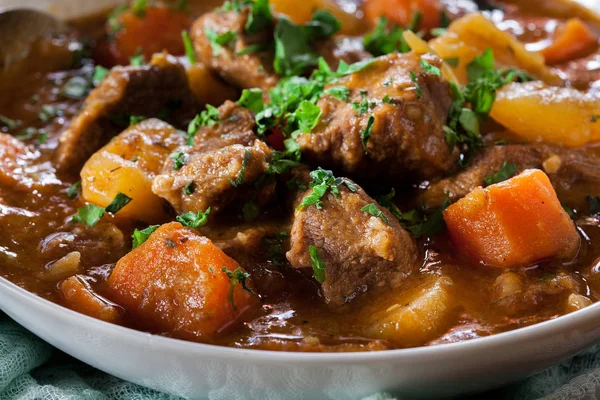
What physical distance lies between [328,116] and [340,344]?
1.13 meters

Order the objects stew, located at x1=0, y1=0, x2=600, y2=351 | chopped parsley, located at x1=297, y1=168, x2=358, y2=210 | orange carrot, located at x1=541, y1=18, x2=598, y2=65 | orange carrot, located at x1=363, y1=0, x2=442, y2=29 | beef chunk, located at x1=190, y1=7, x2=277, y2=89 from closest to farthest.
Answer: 1. stew, located at x1=0, y1=0, x2=600, y2=351
2. chopped parsley, located at x1=297, y1=168, x2=358, y2=210
3. beef chunk, located at x1=190, y1=7, x2=277, y2=89
4. orange carrot, located at x1=541, y1=18, x2=598, y2=65
5. orange carrot, located at x1=363, y1=0, x2=442, y2=29

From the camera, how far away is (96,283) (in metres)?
3.13

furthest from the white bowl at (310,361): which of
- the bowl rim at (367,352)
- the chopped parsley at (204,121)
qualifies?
the chopped parsley at (204,121)

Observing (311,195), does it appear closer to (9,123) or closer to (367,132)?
(367,132)

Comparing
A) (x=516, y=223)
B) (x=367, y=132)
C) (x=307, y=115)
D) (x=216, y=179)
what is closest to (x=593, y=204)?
(x=516, y=223)

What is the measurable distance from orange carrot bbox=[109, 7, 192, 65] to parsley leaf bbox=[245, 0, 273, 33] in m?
1.04

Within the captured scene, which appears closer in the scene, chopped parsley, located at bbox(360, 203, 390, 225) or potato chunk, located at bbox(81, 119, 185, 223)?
chopped parsley, located at bbox(360, 203, 390, 225)

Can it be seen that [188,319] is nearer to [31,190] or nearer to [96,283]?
[96,283]

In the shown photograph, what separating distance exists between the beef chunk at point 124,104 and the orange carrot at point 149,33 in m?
0.95

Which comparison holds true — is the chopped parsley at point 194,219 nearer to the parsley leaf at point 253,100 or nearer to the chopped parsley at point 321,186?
the chopped parsley at point 321,186

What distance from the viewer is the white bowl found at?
96.0 inches

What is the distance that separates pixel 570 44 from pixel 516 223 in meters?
2.33

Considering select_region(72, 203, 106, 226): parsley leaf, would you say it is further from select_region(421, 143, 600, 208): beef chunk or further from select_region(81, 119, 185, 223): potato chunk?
select_region(421, 143, 600, 208): beef chunk

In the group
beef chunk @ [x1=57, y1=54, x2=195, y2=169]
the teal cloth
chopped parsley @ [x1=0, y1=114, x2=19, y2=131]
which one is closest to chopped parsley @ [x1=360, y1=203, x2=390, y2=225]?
the teal cloth
